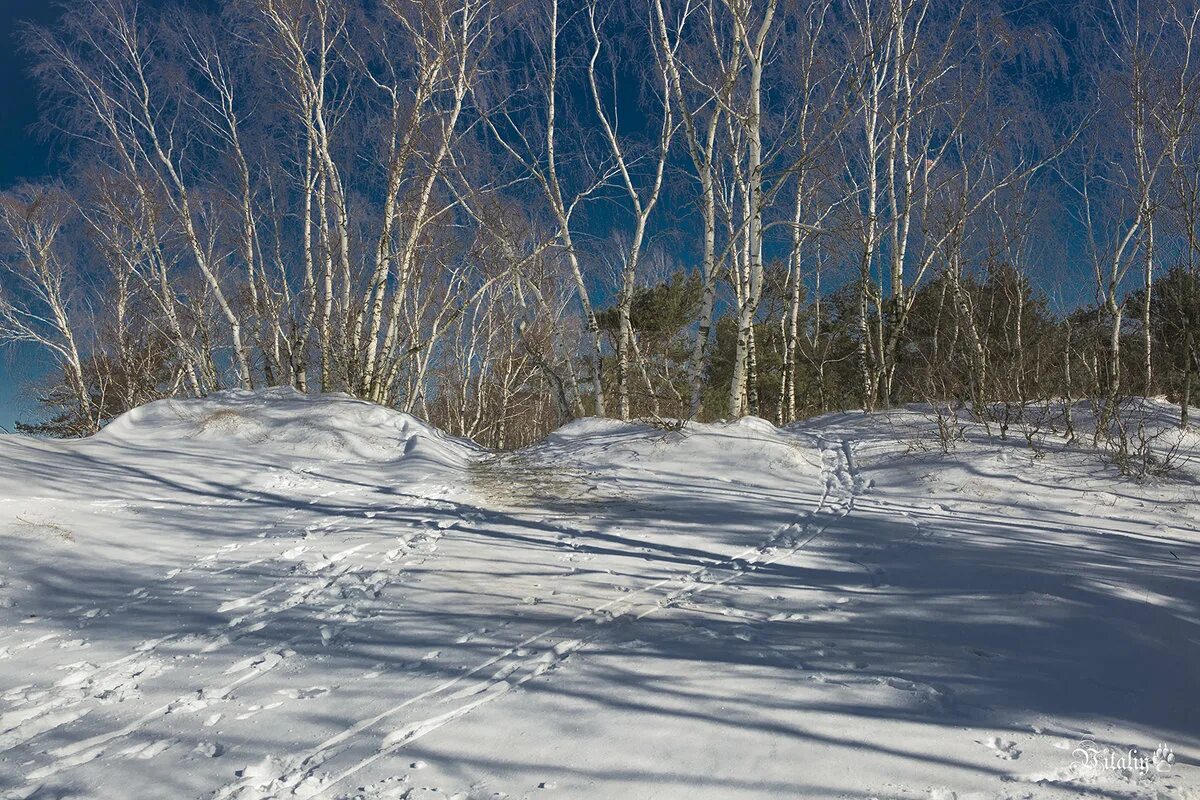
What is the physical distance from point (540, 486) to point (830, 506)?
2968 mm

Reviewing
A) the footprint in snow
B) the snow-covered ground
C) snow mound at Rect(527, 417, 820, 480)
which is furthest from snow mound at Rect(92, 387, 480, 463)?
the footprint in snow

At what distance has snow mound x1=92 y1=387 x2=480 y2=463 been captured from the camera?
837cm

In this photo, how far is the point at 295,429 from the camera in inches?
345

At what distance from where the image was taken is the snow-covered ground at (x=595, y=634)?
95.4 inches

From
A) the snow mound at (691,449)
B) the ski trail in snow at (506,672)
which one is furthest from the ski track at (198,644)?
the snow mound at (691,449)

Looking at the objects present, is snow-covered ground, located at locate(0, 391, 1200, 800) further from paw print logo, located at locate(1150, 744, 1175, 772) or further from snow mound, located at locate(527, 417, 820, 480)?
snow mound, located at locate(527, 417, 820, 480)

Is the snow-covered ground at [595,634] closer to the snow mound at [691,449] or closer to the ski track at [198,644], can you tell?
the ski track at [198,644]

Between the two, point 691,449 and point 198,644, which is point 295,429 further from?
point 198,644

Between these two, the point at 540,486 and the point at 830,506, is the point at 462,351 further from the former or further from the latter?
the point at 830,506

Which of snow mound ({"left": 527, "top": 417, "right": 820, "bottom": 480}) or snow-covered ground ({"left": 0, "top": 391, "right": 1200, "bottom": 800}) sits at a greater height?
snow mound ({"left": 527, "top": 417, "right": 820, "bottom": 480})

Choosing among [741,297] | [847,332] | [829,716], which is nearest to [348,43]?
[741,297]

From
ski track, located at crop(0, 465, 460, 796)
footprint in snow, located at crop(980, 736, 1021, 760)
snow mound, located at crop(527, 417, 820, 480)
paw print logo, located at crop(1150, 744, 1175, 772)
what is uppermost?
snow mound, located at crop(527, 417, 820, 480)

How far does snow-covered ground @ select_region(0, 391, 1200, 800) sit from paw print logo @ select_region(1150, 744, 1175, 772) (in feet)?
0.04

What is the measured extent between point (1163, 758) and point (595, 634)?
7.85 feet
